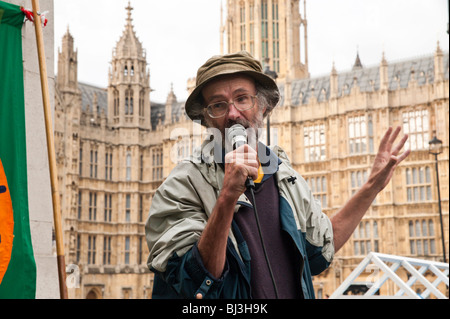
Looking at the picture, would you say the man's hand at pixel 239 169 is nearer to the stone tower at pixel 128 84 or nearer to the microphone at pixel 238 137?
the microphone at pixel 238 137

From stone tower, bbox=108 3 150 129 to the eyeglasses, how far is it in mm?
34672

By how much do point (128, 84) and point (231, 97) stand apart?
35392 millimetres

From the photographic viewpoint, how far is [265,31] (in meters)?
43.0

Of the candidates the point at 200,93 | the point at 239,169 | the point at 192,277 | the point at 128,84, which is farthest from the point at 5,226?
the point at 128,84

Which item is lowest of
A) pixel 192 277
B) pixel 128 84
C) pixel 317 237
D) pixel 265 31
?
pixel 192 277

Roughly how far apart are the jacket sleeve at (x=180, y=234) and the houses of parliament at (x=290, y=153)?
A: 2282cm

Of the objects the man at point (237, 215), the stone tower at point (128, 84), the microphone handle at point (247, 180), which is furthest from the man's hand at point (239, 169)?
the stone tower at point (128, 84)

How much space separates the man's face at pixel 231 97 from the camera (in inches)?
80.4

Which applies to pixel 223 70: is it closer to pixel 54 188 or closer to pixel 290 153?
pixel 54 188

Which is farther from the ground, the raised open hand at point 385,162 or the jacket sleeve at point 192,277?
the raised open hand at point 385,162

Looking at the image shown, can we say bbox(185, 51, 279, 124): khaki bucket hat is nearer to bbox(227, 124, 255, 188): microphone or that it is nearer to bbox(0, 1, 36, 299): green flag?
bbox(227, 124, 255, 188): microphone

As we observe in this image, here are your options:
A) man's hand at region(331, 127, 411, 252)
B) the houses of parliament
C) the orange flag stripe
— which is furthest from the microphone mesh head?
the houses of parliament

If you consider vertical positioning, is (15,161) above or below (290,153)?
below

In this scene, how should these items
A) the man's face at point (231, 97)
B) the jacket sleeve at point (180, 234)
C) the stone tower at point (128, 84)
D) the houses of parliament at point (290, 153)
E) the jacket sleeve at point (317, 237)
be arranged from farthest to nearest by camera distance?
the stone tower at point (128, 84)
the houses of parliament at point (290, 153)
the jacket sleeve at point (317, 237)
the man's face at point (231, 97)
the jacket sleeve at point (180, 234)
